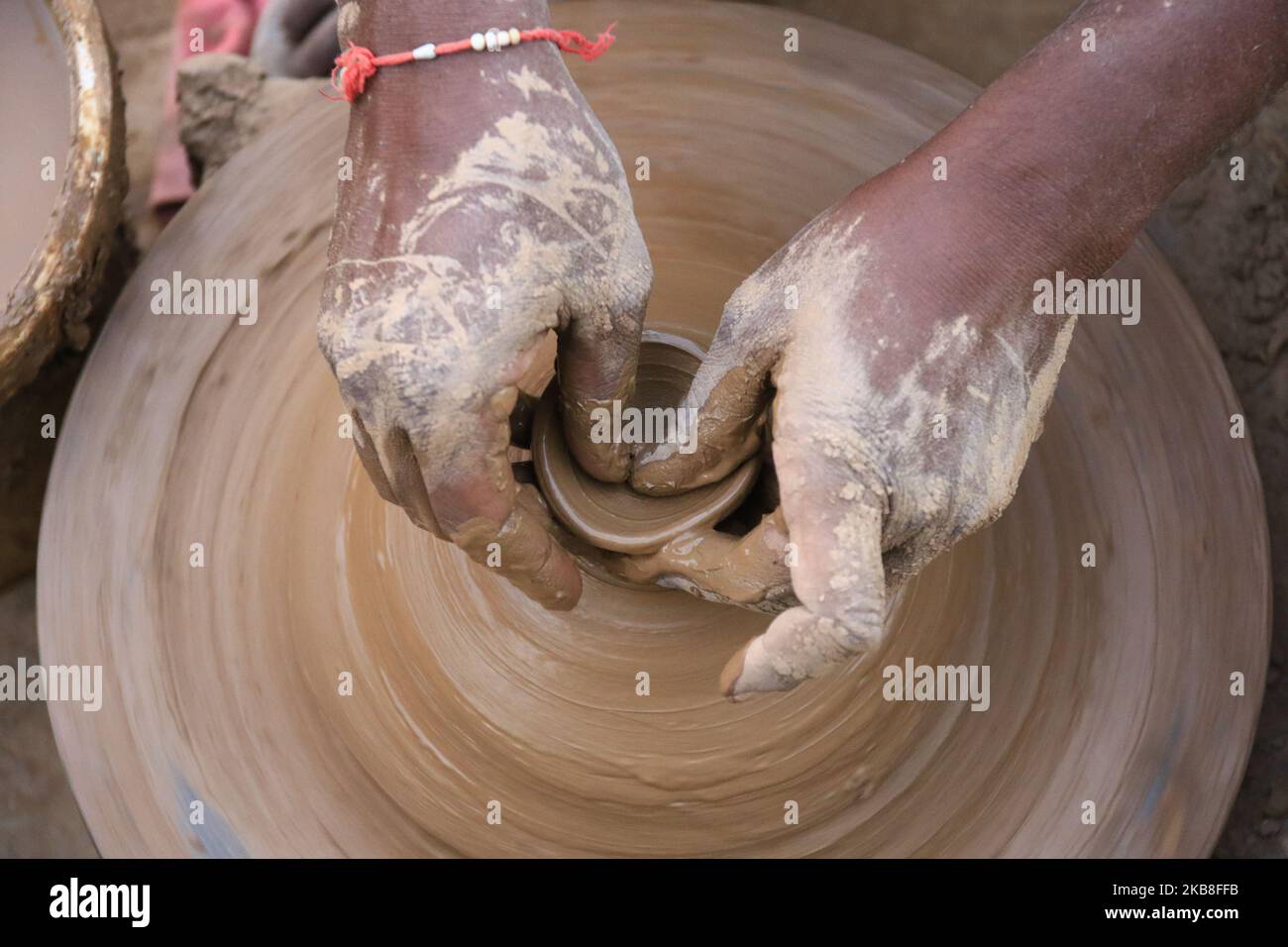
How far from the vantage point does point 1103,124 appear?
4.20ft

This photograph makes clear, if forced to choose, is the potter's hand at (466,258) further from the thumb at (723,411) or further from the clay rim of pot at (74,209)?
the clay rim of pot at (74,209)

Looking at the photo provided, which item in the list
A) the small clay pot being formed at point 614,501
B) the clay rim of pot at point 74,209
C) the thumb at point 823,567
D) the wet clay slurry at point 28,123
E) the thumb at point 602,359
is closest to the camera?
the thumb at point 823,567

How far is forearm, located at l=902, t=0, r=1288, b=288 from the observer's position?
50.4 inches

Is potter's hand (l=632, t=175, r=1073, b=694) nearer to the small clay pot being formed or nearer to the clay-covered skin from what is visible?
the clay-covered skin

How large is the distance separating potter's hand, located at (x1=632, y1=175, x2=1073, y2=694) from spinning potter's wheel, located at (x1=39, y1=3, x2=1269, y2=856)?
39cm

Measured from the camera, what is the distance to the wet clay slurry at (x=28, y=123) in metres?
1.82

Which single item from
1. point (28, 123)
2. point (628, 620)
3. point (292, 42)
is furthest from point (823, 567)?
point (292, 42)

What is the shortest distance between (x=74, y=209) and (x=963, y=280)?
4.43ft

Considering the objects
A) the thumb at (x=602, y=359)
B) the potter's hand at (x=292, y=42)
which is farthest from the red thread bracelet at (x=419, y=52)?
the potter's hand at (x=292, y=42)

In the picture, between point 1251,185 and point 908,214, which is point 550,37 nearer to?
point 908,214

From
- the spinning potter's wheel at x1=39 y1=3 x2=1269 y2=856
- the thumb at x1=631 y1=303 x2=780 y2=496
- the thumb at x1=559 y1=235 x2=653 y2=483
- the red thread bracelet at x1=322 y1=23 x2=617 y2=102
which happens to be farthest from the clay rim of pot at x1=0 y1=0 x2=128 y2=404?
the thumb at x1=631 y1=303 x2=780 y2=496

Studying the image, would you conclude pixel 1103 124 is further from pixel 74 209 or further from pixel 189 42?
pixel 189 42

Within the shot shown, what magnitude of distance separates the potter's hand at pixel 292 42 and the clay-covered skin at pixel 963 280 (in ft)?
5.15

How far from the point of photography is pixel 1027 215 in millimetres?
1284
